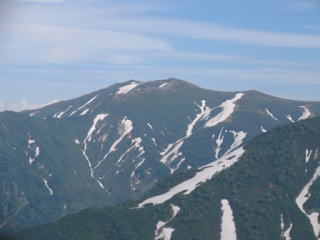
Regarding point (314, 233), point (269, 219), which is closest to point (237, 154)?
point (269, 219)

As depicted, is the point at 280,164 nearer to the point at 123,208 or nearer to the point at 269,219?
the point at 269,219

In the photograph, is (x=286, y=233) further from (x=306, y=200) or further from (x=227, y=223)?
(x=306, y=200)

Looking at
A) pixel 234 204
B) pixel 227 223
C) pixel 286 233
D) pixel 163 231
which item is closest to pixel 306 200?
pixel 286 233

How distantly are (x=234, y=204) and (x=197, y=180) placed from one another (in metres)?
14.9

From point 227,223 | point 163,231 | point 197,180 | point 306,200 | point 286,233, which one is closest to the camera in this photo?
point 163,231

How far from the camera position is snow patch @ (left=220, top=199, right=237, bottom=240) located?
14255cm

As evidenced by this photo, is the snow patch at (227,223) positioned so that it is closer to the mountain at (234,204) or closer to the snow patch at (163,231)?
the mountain at (234,204)

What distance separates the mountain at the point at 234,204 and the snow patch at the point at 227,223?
78mm

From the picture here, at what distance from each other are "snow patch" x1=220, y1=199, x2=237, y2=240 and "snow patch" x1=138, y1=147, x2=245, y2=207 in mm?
9258

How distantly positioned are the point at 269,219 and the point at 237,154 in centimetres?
3305

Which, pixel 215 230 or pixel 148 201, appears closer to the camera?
pixel 215 230

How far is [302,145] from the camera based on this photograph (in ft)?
Answer: 582

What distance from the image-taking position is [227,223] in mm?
148375

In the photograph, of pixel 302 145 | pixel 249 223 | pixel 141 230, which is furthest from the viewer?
pixel 302 145
